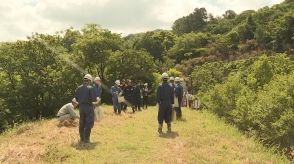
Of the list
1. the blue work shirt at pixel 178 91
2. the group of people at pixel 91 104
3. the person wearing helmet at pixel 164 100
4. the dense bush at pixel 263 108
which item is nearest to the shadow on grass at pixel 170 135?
the group of people at pixel 91 104

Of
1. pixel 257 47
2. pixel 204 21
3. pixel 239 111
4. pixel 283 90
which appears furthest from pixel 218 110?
pixel 204 21

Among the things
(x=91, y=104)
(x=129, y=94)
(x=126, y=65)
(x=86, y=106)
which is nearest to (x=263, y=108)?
(x=91, y=104)

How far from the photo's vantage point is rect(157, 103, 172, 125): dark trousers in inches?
645

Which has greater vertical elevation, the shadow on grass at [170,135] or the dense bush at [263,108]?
the dense bush at [263,108]

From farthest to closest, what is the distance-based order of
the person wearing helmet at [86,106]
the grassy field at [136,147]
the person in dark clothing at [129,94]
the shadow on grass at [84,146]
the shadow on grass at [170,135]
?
1. the person in dark clothing at [129,94]
2. the shadow on grass at [170,135]
3. the person wearing helmet at [86,106]
4. the shadow on grass at [84,146]
5. the grassy field at [136,147]

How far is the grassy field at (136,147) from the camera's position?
39.2ft

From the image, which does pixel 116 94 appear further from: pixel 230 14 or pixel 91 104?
pixel 230 14

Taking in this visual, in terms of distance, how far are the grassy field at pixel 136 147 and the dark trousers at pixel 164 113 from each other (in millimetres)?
548

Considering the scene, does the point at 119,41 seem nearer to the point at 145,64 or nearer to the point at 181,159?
the point at 145,64

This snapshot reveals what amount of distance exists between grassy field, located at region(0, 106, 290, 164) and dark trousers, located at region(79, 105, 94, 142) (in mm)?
371

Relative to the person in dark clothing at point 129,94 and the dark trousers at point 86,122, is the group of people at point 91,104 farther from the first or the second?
the person in dark clothing at point 129,94

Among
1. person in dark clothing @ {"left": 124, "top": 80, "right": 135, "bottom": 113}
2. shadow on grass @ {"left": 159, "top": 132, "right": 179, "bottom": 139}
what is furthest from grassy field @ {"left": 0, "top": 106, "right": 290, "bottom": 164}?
person in dark clothing @ {"left": 124, "top": 80, "right": 135, "bottom": 113}

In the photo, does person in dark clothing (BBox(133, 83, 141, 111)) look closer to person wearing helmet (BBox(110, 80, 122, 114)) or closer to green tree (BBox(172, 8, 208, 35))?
person wearing helmet (BBox(110, 80, 122, 114))

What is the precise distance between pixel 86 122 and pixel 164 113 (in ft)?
11.0
